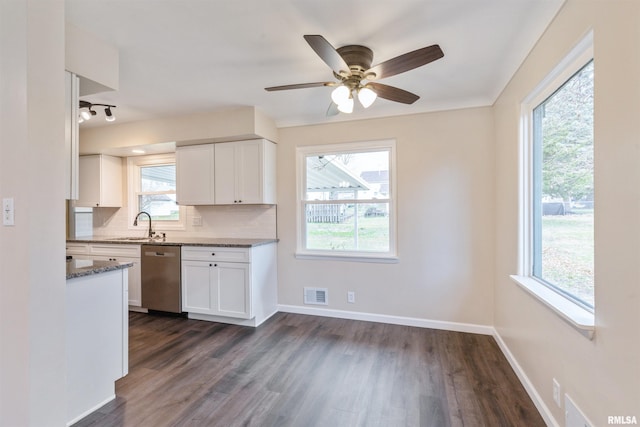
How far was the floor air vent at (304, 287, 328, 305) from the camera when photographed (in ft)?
12.0

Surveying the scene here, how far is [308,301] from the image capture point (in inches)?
146

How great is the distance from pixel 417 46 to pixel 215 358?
2930 mm

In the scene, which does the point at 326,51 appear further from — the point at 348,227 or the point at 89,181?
the point at 89,181

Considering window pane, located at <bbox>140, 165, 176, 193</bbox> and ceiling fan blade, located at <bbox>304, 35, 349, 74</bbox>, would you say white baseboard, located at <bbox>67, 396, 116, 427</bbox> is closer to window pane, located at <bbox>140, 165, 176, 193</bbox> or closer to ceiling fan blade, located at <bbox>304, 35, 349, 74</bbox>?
ceiling fan blade, located at <bbox>304, 35, 349, 74</bbox>

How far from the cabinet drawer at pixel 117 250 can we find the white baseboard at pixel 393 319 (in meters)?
1.89

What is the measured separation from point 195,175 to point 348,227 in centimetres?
202

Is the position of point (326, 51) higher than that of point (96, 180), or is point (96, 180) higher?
point (326, 51)

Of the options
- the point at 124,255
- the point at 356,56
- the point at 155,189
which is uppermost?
the point at 356,56

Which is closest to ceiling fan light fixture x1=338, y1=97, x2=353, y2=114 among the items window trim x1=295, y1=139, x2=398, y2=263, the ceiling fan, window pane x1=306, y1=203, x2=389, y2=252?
the ceiling fan

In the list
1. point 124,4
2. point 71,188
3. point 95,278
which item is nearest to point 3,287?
point 95,278

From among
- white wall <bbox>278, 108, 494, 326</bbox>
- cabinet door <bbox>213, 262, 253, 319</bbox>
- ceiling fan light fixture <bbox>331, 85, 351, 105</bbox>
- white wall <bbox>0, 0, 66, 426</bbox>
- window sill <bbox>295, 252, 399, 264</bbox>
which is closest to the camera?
white wall <bbox>0, 0, 66, 426</bbox>

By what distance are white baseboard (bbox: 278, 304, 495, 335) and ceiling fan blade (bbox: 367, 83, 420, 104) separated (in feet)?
7.51

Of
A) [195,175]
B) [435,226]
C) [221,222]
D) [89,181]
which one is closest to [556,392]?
[435,226]

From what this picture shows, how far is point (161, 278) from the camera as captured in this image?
357 centimetres
